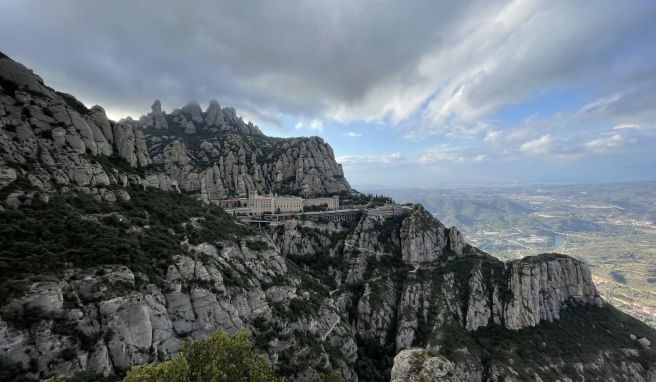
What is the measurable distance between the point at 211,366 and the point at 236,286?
34.2m

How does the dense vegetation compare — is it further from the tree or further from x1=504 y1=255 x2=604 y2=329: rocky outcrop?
x1=504 y1=255 x2=604 y2=329: rocky outcrop

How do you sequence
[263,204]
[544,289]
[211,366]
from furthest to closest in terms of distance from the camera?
1. [263,204]
2. [544,289]
3. [211,366]

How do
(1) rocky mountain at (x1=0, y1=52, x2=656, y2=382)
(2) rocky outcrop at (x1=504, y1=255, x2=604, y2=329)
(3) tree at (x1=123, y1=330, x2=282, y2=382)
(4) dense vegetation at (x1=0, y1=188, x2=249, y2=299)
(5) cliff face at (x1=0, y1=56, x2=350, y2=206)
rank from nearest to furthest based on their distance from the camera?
(3) tree at (x1=123, y1=330, x2=282, y2=382) < (1) rocky mountain at (x1=0, y1=52, x2=656, y2=382) < (4) dense vegetation at (x1=0, y1=188, x2=249, y2=299) < (5) cliff face at (x1=0, y1=56, x2=350, y2=206) < (2) rocky outcrop at (x1=504, y1=255, x2=604, y2=329)

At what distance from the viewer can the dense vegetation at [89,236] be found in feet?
126

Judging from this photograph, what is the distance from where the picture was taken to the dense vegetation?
38.3 m

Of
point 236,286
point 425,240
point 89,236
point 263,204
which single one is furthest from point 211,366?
point 263,204

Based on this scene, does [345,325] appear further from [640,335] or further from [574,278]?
[640,335]

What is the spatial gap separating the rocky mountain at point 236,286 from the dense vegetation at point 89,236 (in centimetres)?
24

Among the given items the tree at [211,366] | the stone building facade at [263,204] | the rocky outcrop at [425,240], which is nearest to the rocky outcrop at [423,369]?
the tree at [211,366]

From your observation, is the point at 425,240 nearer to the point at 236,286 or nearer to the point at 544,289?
the point at 544,289

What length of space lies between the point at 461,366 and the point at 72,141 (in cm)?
10273

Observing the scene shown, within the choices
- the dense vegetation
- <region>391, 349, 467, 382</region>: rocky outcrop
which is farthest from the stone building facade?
<region>391, 349, 467, 382</region>: rocky outcrop

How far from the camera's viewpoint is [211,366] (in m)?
28.0

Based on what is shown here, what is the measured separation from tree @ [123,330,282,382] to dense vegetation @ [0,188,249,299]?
2142 cm
